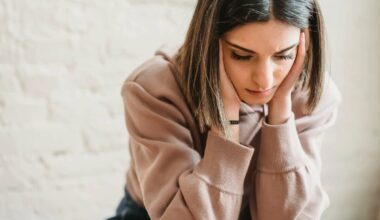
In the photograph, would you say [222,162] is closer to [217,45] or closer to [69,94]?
[217,45]

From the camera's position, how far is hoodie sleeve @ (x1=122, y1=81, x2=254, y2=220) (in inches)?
33.0

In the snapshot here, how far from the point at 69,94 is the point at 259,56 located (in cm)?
58

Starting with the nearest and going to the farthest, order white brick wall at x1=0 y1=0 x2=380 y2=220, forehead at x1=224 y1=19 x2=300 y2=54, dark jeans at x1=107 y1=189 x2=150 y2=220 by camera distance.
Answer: forehead at x1=224 y1=19 x2=300 y2=54, dark jeans at x1=107 y1=189 x2=150 y2=220, white brick wall at x1=0 y1=0 x2=380 y2=220

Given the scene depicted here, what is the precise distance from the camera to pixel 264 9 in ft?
2.34

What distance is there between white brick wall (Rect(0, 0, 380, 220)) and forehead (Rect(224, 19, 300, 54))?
51cm

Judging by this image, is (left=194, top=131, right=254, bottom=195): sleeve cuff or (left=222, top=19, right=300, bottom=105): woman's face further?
(left=194, top=131, right=254, bottom=195): sleeve cuff

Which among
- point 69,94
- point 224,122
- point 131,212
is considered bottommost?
point 131,212

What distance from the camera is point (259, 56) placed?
74 cm

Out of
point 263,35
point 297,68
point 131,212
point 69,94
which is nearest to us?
point 263,35

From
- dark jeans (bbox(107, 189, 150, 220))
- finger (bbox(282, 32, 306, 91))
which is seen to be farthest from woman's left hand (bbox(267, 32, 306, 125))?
dark jeans (bbox(107, 189, 150, 220))

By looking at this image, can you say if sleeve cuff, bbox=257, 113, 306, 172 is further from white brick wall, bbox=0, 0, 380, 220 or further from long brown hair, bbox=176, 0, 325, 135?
white brick wall, bbox=0, 0, 380, 220

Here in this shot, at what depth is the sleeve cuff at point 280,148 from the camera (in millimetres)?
867

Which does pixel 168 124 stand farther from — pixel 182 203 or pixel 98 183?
pixel 98 183

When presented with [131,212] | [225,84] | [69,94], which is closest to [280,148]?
[225,84]
